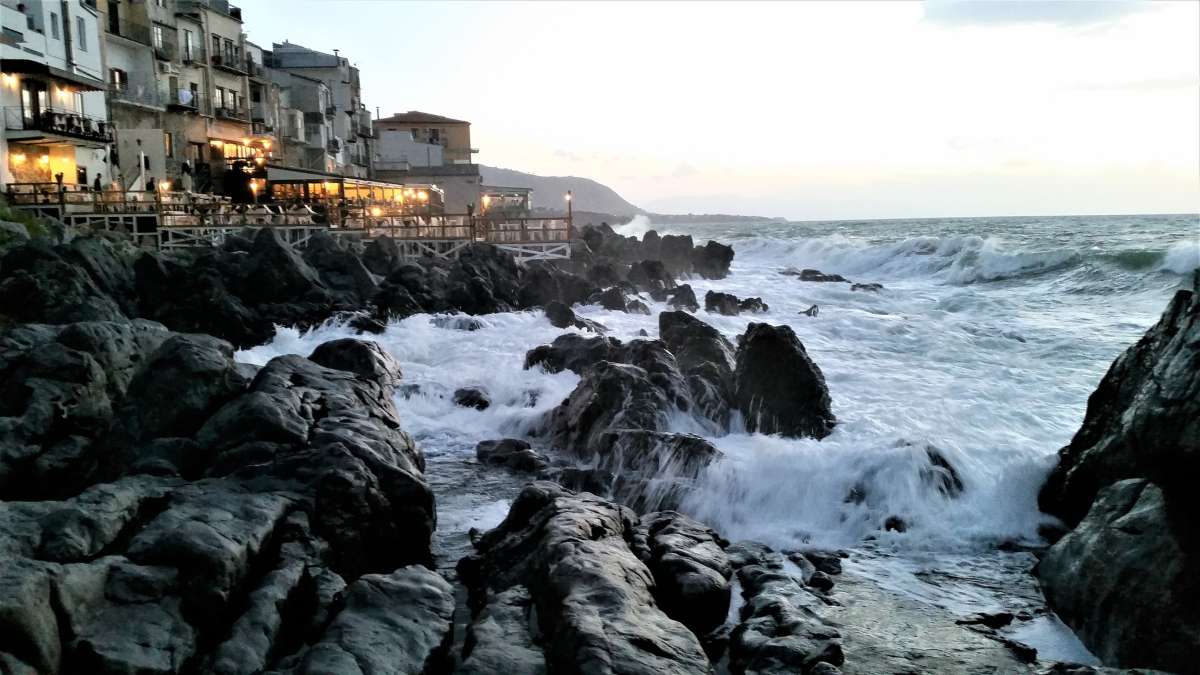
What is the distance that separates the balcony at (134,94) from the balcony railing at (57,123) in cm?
742

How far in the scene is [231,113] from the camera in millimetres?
57719

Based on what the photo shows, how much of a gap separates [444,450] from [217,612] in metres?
8.03

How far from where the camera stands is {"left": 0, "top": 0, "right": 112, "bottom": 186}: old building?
35.8m

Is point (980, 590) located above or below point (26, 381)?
below

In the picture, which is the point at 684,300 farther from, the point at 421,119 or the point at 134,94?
the point at 421,119

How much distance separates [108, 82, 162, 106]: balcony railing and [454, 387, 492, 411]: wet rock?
40847mm

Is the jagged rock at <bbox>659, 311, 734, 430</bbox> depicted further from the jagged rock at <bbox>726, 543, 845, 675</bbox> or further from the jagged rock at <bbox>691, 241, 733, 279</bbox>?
the jagged rock at <bbox>691, 241, 733, 279</bbox>

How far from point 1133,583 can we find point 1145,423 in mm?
1427

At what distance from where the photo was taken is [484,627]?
6430 mm

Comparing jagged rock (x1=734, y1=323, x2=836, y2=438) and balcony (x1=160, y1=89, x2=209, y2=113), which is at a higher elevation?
balcony (x1=160, y1=89, x2=209, y2=113)

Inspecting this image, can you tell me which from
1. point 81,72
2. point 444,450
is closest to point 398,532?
point 444,450

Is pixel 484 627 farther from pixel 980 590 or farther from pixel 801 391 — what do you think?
pixel 801 391

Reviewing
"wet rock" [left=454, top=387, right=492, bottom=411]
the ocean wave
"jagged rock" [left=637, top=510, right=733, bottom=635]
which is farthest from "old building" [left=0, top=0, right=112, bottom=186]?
the ocean wave

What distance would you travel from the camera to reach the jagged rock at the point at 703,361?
49.1 ft
